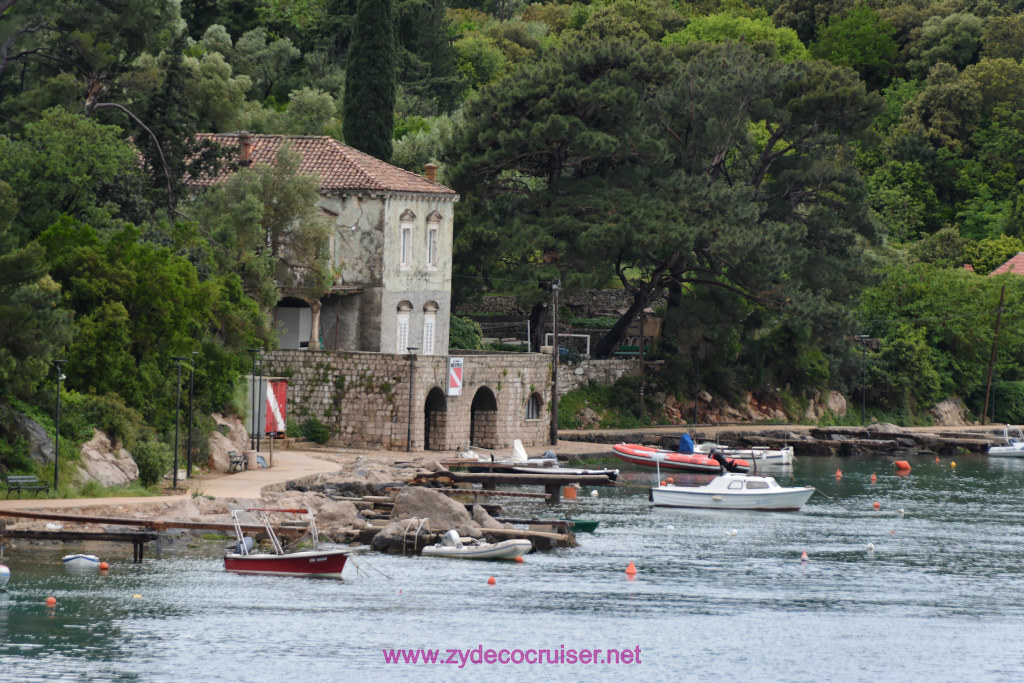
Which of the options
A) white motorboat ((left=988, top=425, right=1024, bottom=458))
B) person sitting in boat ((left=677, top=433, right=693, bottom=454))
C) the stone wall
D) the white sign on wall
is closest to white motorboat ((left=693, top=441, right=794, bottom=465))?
person sitting in boat ((left=677, top=433, right=693, bottom=454))

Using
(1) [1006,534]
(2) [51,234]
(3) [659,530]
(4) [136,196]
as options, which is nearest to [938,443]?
(1) [1006,534]

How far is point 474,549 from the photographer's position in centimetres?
4231

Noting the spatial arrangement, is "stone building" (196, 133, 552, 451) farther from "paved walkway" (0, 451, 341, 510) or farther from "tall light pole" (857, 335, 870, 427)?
"tall light pole" (857, 335, 870, 427)

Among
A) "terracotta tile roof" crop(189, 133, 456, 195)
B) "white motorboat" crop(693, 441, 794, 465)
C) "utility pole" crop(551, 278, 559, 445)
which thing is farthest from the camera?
"white motorboat" crop(693, 441, 794, 465)

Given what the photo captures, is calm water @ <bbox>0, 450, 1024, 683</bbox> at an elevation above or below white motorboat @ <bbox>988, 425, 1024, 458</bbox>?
below

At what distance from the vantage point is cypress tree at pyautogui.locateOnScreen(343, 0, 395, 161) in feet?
244

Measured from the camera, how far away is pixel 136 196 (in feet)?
182

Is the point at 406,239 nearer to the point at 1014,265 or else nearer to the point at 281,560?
the point at 281,560

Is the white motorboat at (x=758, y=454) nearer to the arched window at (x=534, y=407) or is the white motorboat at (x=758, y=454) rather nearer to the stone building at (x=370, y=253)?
the arched window at (x=534, y=407)

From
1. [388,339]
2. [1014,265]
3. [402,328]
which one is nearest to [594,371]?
[402,328]

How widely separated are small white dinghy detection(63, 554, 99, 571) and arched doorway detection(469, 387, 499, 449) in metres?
29.7

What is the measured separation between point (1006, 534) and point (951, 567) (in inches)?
308

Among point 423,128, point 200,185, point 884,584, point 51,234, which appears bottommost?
point 884,584

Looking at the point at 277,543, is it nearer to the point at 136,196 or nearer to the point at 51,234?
the point at 51,234
